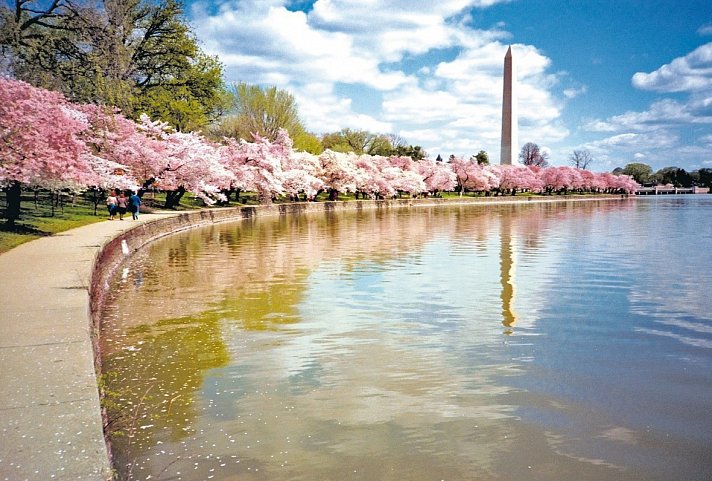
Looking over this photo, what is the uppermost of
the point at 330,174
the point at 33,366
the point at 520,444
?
the point at 330,174

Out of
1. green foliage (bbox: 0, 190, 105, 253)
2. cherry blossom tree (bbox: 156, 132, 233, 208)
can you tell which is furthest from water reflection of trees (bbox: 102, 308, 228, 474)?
cherry blossom tree (bbox: 156, 132, 233, 208)

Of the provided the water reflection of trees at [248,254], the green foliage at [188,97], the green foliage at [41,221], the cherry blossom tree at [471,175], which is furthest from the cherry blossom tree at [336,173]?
the cherry blossom tree at [471,175]

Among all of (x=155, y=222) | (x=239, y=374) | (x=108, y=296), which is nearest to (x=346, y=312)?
(x=239, y=374)

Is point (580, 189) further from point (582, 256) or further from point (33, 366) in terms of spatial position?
point (33, 366)

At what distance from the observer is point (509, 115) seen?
89625 millimetres

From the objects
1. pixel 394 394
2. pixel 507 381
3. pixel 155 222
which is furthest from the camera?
pixel 155 222

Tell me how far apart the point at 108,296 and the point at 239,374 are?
716 centimetres

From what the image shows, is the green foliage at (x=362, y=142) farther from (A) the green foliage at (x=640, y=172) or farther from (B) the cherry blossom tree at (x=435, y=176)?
(A) the green foliage at (x=640, y=172)

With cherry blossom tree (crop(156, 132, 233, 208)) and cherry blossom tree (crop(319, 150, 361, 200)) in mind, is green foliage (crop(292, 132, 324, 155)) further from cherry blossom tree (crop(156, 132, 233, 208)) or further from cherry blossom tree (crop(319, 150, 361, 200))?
cherry blossom tree (crop(156, 132, 233, 208))

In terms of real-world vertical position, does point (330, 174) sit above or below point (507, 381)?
above

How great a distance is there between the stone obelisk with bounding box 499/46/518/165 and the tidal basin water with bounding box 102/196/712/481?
245 feet

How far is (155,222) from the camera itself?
93.7 feet

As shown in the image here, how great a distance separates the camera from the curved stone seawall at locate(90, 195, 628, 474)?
12.8 m

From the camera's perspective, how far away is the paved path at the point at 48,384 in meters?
4.27
